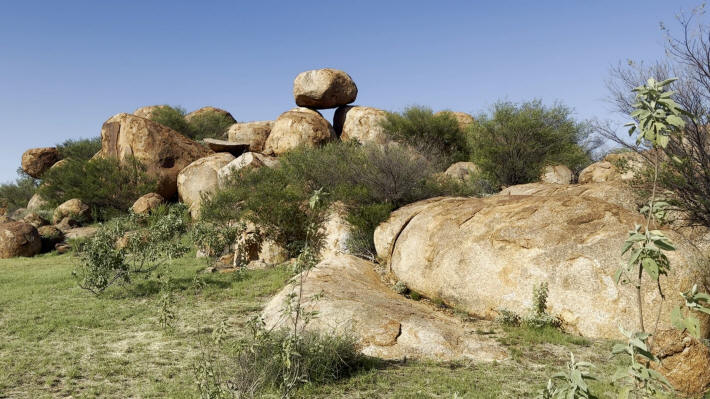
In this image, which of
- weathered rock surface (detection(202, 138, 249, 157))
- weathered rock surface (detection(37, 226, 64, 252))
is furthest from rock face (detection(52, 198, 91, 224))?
Result: weathered rock surface (detection(202, 138, 249, 157))

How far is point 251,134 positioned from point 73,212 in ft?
41.8

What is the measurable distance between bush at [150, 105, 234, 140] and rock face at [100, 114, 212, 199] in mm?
12876

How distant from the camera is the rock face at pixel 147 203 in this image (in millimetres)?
24016

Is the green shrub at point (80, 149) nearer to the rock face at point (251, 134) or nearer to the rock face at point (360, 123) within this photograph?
the rock face at point (251, 134)

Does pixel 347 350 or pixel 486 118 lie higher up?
pixel 486 118

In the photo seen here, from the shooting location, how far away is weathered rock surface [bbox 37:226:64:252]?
2124cm

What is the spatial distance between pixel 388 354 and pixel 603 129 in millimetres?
11367

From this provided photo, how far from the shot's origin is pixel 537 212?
10180mm

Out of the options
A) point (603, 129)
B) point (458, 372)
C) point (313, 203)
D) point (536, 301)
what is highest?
point (603, 129)

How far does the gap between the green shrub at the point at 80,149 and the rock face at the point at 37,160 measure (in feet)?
2.59

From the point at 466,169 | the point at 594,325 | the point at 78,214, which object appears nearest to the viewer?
the point at 594,325

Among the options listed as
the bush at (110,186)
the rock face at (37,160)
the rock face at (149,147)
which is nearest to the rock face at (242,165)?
the rock face at (149,147)

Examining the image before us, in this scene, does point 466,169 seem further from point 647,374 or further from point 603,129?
point 647,374

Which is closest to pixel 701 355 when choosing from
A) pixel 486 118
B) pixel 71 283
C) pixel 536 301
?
pixel 536 301
